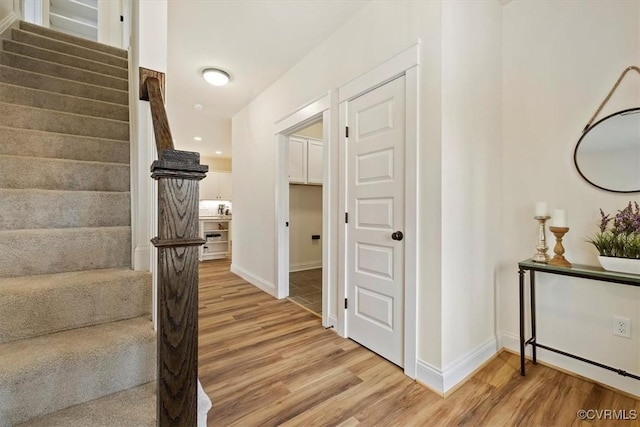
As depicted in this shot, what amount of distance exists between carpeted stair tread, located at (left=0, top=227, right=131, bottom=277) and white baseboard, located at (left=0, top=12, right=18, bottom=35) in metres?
2.42

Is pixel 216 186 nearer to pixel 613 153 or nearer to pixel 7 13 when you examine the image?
pixel 7 13

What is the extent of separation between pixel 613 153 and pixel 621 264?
26.4 inches

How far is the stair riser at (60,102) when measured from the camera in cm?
200

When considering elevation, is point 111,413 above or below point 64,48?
below

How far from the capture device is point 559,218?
1699 mm

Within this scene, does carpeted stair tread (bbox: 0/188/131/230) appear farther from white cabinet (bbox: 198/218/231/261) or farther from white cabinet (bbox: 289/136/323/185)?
white cabinet (bbox: 198/218/231/261)

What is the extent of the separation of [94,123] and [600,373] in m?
3.84

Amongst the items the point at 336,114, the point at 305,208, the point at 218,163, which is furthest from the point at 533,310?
the point at 218,163

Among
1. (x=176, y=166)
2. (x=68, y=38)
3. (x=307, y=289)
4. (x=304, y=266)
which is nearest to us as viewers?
(x=176, y=166)

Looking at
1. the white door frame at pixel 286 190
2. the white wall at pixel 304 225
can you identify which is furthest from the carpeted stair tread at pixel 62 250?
the white wall at pixel 304 225

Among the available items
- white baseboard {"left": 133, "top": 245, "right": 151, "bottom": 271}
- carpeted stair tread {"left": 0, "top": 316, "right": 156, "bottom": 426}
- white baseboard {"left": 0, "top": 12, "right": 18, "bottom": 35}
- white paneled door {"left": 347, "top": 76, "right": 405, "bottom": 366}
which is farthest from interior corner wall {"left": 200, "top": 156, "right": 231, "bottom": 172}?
carpeted stair tread {"left": 0, "top": 316, "right": 156, "bottom": 426}

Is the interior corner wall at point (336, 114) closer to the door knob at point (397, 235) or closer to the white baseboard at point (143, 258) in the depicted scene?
the door knob at point (397, 235)

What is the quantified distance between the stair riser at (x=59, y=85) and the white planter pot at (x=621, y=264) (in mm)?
3811

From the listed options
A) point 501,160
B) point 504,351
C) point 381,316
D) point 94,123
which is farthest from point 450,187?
point 94,123
